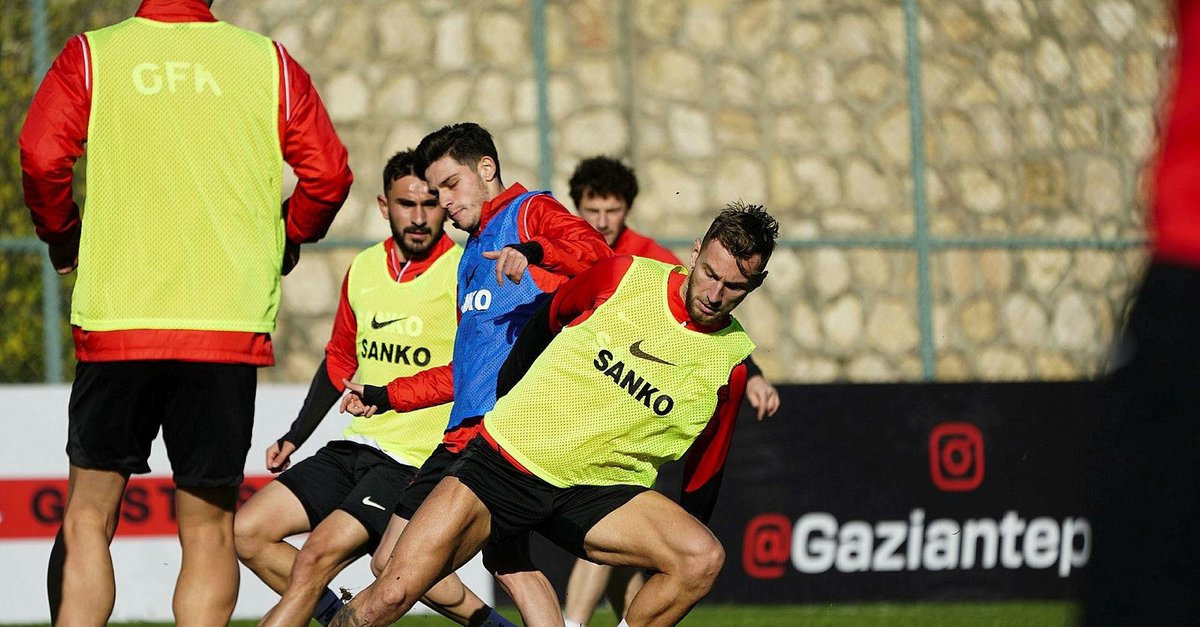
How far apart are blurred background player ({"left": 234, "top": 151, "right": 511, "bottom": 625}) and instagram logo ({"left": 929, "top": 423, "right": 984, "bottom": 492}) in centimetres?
333

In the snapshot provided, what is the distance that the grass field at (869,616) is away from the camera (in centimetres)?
770

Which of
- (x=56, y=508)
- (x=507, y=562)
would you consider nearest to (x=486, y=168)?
(x=507, y=562)

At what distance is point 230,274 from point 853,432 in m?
4.52

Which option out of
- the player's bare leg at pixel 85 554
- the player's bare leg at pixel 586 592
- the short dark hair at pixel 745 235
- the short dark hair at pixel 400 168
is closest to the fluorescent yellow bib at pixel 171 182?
the player's bare leg at pixel 85 554

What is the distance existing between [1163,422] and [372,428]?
4.13 m

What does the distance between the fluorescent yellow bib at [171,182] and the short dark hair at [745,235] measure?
1.35m

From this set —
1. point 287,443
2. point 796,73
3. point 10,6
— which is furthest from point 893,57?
point 287,443

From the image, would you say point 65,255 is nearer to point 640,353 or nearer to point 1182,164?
point 640,353

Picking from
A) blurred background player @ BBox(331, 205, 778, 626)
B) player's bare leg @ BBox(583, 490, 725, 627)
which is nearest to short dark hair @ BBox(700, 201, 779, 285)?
blurred background player @ BBox(331, 205, 778, 626)

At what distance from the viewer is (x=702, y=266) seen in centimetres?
494

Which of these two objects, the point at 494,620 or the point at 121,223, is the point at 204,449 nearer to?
the point at 121,223

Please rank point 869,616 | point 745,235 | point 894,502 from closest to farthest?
point 745,235 → point 869,616 → point 894,502

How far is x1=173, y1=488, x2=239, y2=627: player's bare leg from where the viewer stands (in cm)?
471

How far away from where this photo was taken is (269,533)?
5.83 metres
